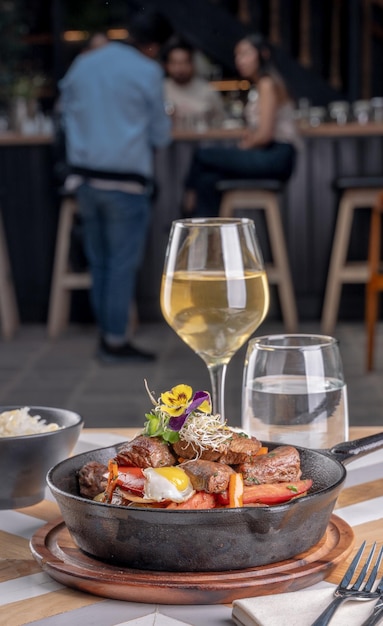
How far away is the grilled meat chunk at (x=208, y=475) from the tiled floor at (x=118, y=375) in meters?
2.81

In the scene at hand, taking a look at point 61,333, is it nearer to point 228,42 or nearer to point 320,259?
point 320,259

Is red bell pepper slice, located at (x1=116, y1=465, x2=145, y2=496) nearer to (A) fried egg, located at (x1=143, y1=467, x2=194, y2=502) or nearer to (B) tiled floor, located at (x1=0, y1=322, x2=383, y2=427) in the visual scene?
(A) fried egg, located at (x1=143, y1=467, x2=194, y2=502)

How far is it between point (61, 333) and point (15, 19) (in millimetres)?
3434

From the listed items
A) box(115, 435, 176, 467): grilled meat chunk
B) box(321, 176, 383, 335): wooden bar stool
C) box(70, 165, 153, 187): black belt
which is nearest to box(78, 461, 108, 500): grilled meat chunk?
box(115, 435, 176, 467): grilled meat chunk

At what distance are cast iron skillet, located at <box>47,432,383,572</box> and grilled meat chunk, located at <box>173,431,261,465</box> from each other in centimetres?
7

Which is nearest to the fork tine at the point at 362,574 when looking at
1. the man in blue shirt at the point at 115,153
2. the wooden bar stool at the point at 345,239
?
the man in blue shirt at the point at 115,153

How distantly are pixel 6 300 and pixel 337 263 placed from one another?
1794 mm

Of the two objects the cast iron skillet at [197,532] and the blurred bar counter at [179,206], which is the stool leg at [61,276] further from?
the cast iron skillet at [197,532]

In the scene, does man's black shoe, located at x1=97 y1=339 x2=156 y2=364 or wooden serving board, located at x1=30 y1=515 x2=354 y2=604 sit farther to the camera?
man's black shoe, located at x1=97 y1=339 x2=156 y2=364

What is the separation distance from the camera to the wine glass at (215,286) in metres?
1.07

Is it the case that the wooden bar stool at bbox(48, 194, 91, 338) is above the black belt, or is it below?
below

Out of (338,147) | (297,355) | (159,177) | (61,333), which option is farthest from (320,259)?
(297,355)

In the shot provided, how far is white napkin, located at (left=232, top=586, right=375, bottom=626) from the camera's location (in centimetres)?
68

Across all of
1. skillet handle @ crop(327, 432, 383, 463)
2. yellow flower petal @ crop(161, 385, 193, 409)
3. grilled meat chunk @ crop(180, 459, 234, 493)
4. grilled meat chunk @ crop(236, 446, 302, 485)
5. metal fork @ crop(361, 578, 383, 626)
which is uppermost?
yellow flower petal @ crop(161, 385, 193, 409)
